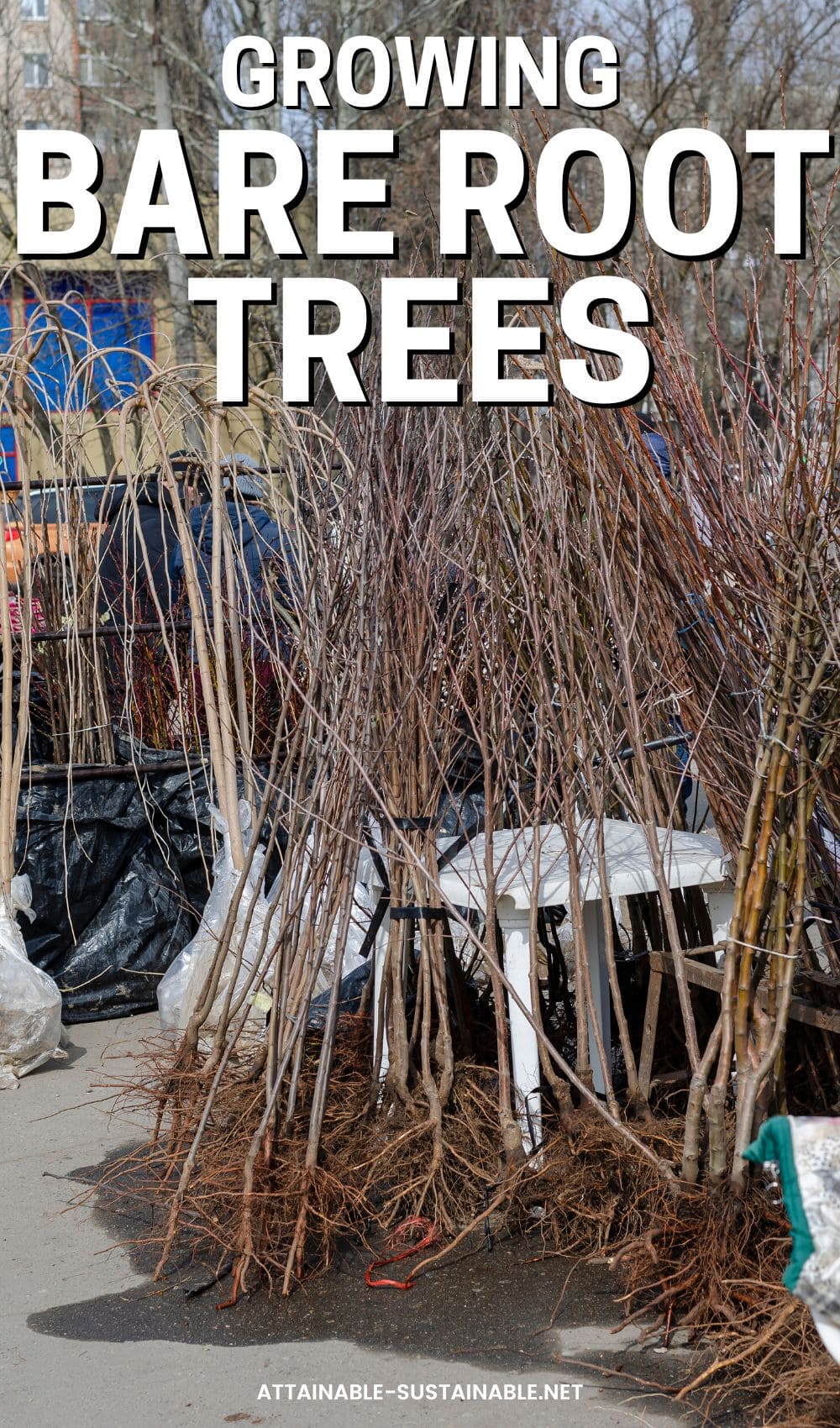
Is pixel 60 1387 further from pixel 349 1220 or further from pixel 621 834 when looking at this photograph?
pixel 621 834

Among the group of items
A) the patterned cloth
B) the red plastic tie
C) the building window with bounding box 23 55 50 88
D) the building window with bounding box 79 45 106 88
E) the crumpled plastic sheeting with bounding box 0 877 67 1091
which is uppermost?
the building window with bounding box 23 55 50 88

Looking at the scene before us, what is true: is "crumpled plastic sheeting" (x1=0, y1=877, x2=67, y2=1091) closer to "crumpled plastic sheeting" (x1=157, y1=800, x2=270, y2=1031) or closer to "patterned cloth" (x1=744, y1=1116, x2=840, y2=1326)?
"crumpled plastic sheeting" (x1=157, y1=800, x2=270, y2=1031)

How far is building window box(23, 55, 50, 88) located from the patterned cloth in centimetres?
1658

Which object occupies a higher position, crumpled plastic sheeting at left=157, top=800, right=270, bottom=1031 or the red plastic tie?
crumpled plastic sheeting at left=157, top=800, right=270, bottom=1031

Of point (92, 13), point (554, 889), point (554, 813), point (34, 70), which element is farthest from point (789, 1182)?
point (34, 70)

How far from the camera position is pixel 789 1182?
6.82 feet

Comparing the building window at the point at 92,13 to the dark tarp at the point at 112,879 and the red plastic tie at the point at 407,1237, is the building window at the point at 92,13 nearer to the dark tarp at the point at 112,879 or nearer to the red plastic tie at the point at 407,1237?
the dark tarp at the point at 112,879

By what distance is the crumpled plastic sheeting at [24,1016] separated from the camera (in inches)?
176

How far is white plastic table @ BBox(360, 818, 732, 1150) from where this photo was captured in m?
3.26

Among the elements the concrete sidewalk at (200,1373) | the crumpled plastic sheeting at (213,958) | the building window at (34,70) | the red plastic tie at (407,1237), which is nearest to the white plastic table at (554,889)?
the red plastic tie at (407,1237)

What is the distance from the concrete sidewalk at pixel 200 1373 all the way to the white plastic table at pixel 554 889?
0.56 metres

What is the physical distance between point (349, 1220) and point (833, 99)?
17.0 metres

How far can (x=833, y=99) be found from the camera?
17.2 meters

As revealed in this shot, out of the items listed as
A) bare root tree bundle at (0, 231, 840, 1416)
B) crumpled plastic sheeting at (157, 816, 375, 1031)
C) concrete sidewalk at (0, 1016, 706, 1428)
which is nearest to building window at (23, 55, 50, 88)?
crumpled plastic sheeting at (157, 816, 375, 1031)
